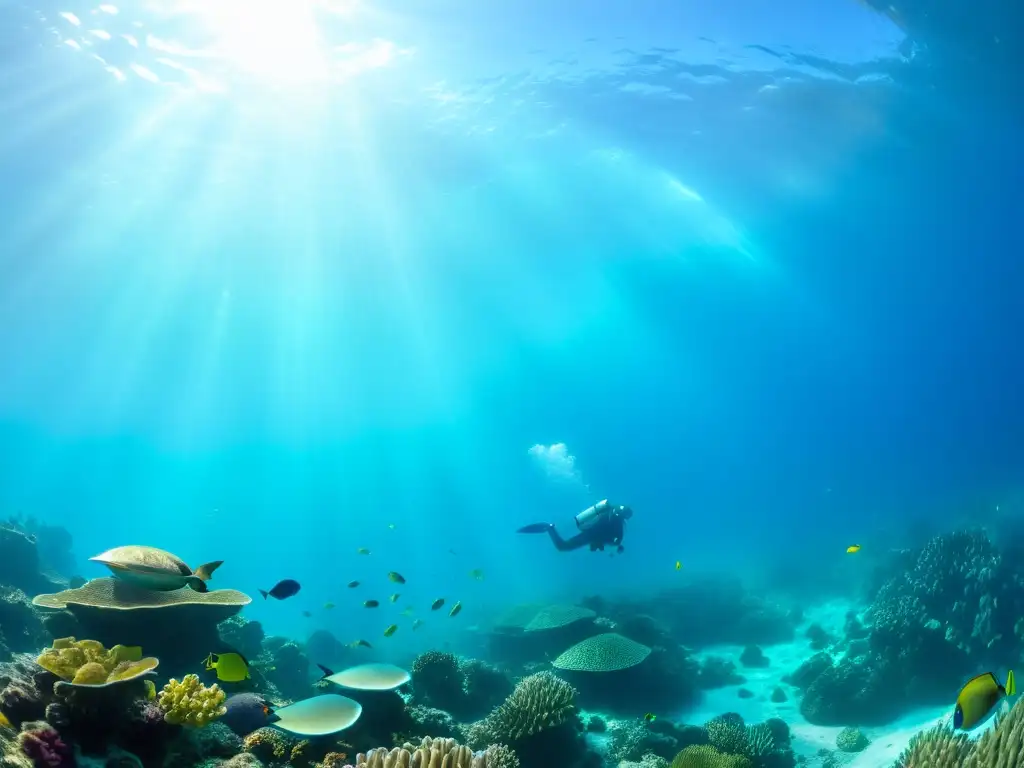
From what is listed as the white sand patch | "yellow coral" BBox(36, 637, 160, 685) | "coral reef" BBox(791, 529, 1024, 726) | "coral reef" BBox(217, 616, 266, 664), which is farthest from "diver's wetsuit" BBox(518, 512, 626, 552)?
"yellow coral" BBox(36, 637, 160, 685)

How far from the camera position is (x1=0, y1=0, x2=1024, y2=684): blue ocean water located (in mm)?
23469

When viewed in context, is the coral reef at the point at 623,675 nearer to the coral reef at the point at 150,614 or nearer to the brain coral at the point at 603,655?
the brain coral at the point at 603,655

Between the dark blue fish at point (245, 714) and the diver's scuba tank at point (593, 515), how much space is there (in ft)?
31.6

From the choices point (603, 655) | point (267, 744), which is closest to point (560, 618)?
point (603, 655)

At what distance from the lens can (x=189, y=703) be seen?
13.9 feet

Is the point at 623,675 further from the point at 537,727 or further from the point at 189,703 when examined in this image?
the point at 189,703

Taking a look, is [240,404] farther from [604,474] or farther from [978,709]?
[978,709]

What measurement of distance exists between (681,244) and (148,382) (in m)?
69.4

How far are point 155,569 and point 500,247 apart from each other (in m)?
42.0

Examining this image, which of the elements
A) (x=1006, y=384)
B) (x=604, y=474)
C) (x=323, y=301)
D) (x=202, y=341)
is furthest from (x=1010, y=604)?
(x=604, y=474)

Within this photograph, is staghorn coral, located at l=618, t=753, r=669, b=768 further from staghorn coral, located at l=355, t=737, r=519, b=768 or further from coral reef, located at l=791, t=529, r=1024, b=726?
coral reef, located at l=791, t=529, r=1024, b=726

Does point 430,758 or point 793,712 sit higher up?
point 793,712

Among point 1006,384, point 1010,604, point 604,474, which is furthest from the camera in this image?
point 604,474

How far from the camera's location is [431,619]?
44.6 meters
